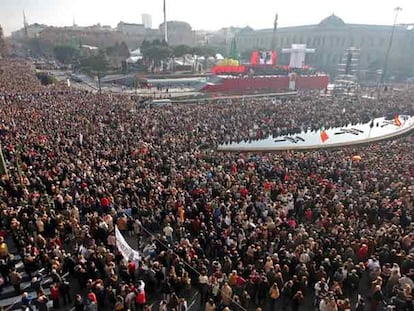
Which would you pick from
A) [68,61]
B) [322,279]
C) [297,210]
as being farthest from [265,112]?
[68,61]

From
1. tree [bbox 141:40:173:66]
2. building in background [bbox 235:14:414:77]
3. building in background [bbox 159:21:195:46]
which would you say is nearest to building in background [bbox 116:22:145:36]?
building in background [bbox 159:21:195:46]

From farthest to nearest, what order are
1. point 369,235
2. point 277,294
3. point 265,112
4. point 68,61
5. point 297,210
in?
point 68,61
point 265,112
point 297,210
point 369,235
point 277,294

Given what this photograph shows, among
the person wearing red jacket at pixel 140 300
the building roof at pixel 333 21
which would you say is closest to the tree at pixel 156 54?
the building roof at pixel 333 21

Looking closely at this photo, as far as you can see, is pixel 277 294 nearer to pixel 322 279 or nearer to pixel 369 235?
pixel 322 279

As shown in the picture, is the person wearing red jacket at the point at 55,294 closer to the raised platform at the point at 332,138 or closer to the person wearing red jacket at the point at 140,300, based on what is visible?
the person wearing red jacket at the point at 140,300

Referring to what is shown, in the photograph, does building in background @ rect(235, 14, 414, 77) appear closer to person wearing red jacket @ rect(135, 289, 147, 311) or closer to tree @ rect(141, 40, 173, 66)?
tree @ rect(141, 40, 173, 66)

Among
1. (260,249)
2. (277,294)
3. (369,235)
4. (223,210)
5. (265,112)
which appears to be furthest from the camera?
(265,112)
